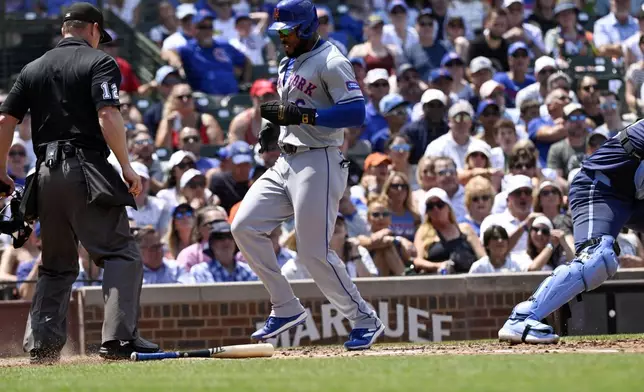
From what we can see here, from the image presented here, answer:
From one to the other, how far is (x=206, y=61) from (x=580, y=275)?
9821 millimetres

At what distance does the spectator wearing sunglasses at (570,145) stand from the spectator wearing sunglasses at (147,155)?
4.39 metres

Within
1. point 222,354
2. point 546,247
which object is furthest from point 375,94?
point 222,354

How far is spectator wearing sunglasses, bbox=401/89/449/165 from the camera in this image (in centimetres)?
1486

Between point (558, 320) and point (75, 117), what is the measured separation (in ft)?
13.4

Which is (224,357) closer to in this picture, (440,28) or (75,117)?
(75,117)

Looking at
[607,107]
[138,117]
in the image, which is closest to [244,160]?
[138,117]

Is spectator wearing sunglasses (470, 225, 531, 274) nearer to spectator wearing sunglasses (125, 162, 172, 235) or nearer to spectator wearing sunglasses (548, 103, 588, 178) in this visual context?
spectator wearing sunglasses (548, 103, 588, 178)

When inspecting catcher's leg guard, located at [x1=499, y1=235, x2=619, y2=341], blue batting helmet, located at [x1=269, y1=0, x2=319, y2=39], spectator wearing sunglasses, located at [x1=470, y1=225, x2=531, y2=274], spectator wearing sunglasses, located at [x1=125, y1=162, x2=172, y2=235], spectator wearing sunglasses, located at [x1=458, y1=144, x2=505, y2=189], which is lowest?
catcher's leg guard, located at [x1=499, y1=235, x2=619, y2=341]

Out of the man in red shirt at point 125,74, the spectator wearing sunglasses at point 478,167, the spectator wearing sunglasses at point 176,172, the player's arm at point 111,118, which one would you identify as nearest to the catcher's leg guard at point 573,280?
the player's arm at point 111,118

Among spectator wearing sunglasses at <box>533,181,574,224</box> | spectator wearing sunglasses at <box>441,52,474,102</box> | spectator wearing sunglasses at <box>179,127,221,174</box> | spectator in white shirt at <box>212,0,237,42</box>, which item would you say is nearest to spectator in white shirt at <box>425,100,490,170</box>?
spectator wearing sunglasses at <box>533,181,574,224</box>

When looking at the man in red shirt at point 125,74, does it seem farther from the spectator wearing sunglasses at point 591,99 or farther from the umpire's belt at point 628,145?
the umpire's belt at point 628,145

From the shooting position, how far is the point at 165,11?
18.3 metres

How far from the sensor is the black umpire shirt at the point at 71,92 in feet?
26.4

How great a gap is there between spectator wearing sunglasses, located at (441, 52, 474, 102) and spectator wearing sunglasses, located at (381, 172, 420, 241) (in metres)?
3.49
